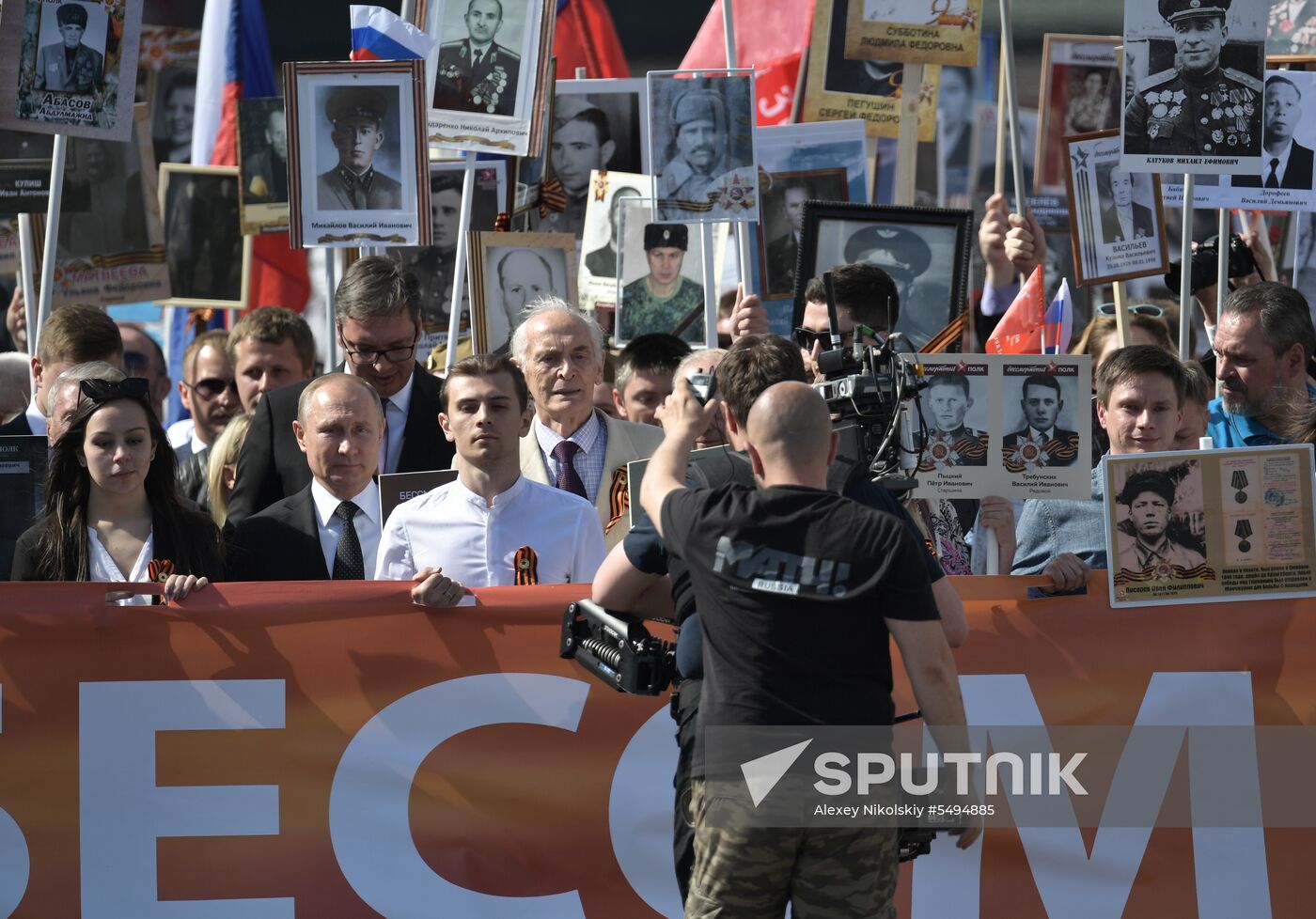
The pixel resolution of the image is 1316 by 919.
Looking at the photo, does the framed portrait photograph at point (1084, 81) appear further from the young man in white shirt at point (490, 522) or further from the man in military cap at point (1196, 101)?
the young man in white shirt at point (490, 522)

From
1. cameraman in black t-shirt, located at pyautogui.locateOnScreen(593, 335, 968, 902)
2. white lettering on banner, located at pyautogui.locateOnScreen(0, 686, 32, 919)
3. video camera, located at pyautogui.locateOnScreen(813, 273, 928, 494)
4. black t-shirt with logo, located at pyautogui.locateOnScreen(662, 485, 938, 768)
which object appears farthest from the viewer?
white lettering on banner, located at pyautogui.locateOnScreen(0, 686, 32, 919)

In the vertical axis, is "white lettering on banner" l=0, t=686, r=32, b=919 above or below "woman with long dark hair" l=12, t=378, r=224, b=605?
below

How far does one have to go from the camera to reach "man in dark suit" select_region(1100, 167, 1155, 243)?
630cm

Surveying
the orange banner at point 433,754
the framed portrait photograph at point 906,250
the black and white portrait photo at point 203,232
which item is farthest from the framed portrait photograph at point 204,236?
the orange banner at point 433,754

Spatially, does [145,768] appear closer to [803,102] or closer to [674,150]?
[674,150]

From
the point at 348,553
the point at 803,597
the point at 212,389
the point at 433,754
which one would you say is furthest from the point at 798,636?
the point at 212,389

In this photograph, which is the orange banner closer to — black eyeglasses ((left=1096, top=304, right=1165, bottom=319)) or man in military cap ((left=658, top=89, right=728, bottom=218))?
man in military cap ((left=658, top=89, right=728, bottom=218))

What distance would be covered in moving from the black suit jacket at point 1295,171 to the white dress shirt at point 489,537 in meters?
3.19

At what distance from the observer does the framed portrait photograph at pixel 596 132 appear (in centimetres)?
746

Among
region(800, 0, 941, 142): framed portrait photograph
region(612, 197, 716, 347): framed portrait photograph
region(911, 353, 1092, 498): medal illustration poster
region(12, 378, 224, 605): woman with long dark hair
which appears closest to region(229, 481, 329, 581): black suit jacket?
region(12, 378, 224, 605): woman with long dark hair

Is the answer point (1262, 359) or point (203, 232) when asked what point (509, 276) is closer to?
point (203, 232)

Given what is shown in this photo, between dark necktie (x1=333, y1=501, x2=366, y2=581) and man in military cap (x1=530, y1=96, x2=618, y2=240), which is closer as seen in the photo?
dark necktie (x1=333, y1=501, x2=366, y2=581)

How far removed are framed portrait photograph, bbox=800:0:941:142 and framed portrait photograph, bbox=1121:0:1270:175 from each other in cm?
185

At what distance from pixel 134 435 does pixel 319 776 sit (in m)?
1.04
